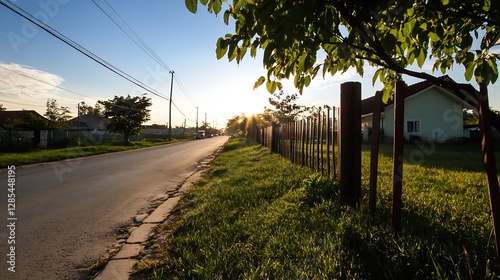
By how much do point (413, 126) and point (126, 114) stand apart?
2902 cm

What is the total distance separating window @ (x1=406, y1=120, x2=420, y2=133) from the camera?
22278mm

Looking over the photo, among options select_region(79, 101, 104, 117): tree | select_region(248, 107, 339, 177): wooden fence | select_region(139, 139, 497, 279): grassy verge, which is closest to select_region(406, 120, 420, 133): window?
select_region(248, 107, 339, 177): wooden fence

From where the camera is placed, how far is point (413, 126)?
22.5m

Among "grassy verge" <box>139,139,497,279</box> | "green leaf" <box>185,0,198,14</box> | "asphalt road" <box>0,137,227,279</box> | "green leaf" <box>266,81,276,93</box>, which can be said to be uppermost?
"green leaf" <box>185,0,198,14</box>

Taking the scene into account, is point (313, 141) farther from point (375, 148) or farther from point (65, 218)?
point (65, 218)

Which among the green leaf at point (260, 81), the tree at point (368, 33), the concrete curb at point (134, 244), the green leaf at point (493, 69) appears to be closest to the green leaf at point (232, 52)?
the tree at point (368, 33)

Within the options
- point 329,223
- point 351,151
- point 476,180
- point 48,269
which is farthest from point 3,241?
point 476,180

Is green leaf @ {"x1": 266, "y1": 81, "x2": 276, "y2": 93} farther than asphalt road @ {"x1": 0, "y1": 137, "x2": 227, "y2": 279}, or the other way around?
asphalt road @ {"x1": 0, "y1": 137, "x2": 227, "y2": 279}

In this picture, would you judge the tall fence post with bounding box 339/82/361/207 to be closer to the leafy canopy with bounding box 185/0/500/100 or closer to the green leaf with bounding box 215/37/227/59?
the leafy canopy with bounding box 185/0/500/100

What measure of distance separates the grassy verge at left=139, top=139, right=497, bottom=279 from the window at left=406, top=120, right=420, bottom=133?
20012 millimetres

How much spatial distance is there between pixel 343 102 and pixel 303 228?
1666 mm

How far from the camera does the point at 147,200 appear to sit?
19.8 feet

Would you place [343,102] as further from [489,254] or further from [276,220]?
[489,254]

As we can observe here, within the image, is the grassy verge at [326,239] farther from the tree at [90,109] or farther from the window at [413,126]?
the tree at [90,109]
